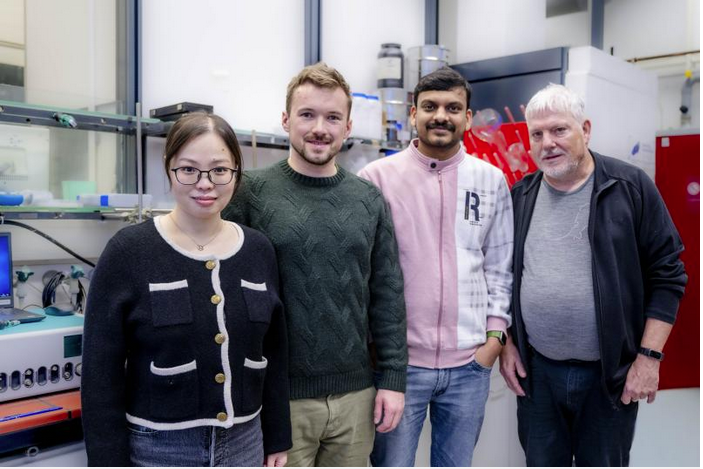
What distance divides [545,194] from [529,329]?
0.41m

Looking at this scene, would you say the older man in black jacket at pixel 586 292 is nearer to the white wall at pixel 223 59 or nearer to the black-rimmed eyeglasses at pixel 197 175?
→ the black-rimmed eyeglasses at pixel 197 175

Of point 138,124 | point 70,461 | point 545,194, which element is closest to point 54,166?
point 138,124

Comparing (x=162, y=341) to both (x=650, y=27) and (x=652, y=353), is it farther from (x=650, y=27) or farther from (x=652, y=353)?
(x=650, y=27)

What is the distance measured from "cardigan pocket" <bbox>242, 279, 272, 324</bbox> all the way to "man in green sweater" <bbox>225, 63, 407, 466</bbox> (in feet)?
0.48

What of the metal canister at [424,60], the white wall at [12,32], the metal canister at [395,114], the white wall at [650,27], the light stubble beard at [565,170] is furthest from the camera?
the white wall at [650,27]

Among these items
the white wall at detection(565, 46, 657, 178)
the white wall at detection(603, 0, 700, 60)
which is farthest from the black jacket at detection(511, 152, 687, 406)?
the white wall at detection(603, 0, 700, 60)

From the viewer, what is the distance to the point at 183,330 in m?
1.09

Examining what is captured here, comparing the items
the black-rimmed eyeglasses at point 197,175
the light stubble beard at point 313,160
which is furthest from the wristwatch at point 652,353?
the black-rimmed eyeglasses at point 197,175

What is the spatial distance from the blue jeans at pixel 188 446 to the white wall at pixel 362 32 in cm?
233

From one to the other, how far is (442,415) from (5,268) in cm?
127

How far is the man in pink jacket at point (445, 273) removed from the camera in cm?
159

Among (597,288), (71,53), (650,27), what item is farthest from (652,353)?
(650,27)

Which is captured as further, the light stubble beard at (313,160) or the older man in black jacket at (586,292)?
the older man in black jacket at (586,292)

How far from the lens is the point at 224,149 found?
1.16 meters
